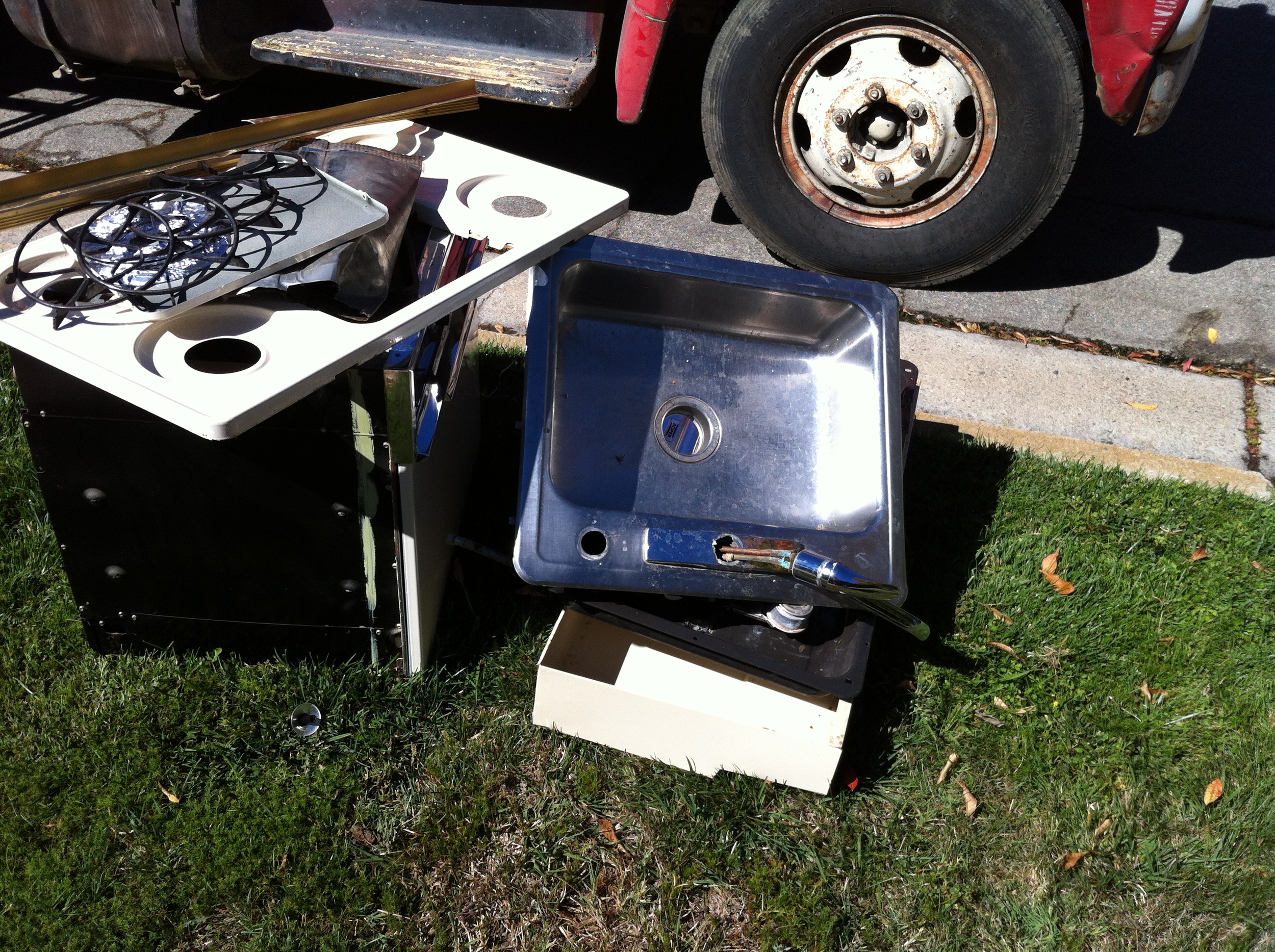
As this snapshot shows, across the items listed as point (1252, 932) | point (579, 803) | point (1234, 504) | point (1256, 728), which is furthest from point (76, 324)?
point (1234, 504)

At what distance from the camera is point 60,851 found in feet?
5.94

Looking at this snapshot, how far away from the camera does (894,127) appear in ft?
9.94

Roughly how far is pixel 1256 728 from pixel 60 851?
7.96ft

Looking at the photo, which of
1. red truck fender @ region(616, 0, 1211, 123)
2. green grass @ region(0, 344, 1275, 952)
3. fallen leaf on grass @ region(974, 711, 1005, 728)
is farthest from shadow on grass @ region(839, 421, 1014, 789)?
red truck fender @ region(616, 0, 1211, 123)

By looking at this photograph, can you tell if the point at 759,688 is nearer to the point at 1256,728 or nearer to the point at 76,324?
the point at 1256,728

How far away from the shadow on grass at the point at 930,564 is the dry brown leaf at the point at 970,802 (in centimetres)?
16

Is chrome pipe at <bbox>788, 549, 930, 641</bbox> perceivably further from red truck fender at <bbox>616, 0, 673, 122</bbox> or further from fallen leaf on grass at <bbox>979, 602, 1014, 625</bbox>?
red truck fender at <bbox>616, 0, 673, 122</bbox>

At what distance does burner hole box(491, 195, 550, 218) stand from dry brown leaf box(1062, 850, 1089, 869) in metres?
1.64

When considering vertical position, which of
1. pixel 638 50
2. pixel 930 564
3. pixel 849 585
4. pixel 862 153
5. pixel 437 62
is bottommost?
pixel 930 564

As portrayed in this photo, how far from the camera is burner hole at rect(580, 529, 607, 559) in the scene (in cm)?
177

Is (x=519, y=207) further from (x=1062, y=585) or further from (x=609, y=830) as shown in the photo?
(x=1062, y=585)

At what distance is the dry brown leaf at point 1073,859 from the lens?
1.97 metres

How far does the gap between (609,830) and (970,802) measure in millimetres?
735

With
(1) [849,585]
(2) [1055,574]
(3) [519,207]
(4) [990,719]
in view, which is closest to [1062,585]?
(2) [1055,574]
